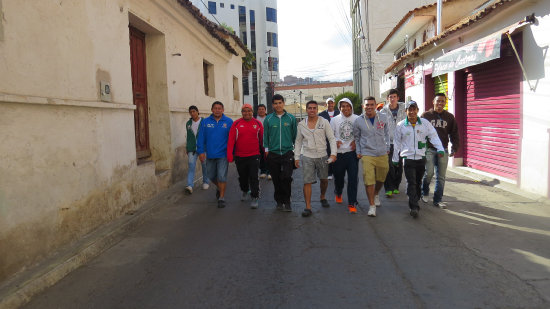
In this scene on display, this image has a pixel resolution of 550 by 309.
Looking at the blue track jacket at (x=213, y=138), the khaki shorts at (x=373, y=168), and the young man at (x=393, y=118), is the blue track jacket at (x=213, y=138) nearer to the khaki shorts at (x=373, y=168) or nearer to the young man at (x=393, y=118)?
the khaki shorts at (x=373, y=168)

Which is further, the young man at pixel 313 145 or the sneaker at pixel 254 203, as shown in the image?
the sneaker at pixel 254 203

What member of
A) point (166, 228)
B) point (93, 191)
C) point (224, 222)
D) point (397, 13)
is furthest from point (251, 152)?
point (397, 13)

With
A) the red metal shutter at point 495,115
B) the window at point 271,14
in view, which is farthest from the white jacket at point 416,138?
the window at point 271,14

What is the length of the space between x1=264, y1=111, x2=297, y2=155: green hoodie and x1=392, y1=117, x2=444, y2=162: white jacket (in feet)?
5.39

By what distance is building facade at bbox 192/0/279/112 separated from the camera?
5053 cm

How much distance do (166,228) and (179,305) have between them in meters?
2.59

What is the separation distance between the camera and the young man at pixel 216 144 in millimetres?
6930

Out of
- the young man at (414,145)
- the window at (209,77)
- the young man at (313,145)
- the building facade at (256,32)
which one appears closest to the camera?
the young man at (414,145)

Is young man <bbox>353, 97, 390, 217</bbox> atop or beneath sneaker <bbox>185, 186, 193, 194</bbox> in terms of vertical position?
atop

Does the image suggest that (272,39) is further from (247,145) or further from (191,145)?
(247,145)

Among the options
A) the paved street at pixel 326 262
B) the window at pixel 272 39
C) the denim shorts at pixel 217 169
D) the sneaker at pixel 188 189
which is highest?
the window at pixel 272 39

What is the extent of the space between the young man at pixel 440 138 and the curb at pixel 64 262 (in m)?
4.53

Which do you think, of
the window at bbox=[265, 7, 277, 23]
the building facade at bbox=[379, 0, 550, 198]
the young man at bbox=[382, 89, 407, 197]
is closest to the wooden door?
the young man at bbox=[382, 89, 407, 197]

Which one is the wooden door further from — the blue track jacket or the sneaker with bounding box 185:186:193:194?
the blue track jacket
